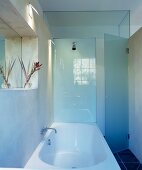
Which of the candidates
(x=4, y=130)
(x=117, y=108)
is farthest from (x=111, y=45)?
(x=4, y=130)

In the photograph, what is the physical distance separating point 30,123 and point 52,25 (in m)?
2.47

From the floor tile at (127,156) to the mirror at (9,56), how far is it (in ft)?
7.46

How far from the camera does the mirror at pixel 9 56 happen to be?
2.17 meters

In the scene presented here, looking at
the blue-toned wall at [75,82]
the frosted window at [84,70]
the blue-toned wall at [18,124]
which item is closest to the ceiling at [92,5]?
the blue-toned wall at [75,82]

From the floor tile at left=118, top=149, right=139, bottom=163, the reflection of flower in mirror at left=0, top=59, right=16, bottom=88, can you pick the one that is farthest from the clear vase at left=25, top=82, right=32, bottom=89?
the floor tile at left=118, top=149, right=139, bottom=163

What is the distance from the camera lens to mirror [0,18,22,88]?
2171 mm

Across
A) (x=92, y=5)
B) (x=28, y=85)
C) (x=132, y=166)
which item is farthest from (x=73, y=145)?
(x=92, y=5)

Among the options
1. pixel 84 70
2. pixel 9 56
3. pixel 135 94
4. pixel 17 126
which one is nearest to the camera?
pixel 17 126

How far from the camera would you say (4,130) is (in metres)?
1.58

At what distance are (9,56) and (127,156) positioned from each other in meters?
2.69

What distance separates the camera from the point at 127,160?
359cm

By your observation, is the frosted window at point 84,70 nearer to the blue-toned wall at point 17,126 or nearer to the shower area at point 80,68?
the shower area at point 80,68

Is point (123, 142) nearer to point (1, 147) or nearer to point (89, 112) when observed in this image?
point (89, 112)

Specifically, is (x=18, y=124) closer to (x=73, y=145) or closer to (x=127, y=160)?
(x=73, y=145)
